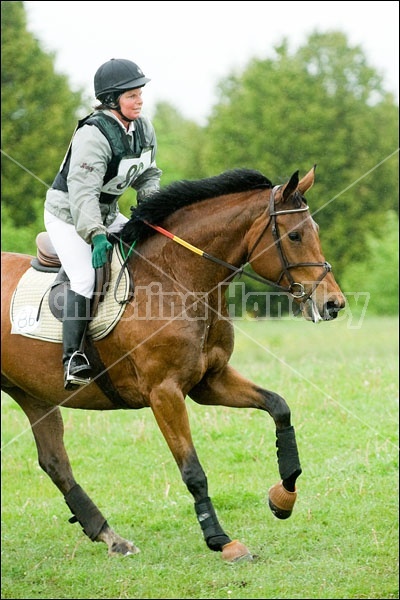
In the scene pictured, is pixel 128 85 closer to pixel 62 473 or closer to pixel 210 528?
pixel 210 528

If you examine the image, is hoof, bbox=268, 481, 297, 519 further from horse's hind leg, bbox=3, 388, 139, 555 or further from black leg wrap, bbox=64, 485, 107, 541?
black leg wrap, bbox=64, 485, 107, 541

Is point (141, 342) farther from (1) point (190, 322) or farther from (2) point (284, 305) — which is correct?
(2) point (284, 305)

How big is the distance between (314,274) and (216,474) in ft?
14.1

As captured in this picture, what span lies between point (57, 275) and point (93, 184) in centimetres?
96

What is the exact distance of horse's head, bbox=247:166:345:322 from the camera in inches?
231

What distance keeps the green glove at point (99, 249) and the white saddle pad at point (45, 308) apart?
12.6 inches

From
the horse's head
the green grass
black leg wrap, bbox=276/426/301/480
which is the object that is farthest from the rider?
the green grass

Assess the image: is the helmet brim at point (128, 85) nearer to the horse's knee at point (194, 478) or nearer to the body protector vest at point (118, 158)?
the body protector vest at point (118, 158)

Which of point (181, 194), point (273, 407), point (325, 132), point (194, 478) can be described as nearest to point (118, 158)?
point (181, 194)

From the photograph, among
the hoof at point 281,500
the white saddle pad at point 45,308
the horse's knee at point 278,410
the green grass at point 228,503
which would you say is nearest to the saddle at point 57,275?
the white saddle pad at point 45,308

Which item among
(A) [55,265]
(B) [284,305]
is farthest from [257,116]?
(A) [55,265]

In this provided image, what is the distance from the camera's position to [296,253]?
237 inches

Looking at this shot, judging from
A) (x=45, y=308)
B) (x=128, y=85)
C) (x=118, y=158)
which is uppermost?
(x=128, y=85)

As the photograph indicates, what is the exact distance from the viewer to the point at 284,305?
3528 cm
